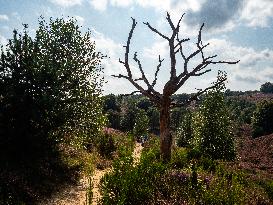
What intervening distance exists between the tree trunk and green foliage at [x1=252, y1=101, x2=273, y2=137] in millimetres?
67566

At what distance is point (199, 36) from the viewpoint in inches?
589

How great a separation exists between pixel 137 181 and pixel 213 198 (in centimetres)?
179

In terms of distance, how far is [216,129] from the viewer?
35.2 m

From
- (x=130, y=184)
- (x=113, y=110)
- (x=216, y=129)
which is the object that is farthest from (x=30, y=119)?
(x=113, y=110)

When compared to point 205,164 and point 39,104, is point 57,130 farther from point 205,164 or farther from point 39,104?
point 205,164

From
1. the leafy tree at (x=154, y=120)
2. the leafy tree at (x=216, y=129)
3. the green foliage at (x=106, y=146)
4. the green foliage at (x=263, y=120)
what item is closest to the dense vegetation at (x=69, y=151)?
the green foliage at (x=106, y=146)

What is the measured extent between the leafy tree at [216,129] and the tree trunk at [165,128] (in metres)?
20.5

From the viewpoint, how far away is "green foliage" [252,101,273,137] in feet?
256

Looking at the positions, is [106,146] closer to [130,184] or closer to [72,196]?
[72,196]

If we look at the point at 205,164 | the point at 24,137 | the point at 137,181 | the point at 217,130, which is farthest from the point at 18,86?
the point at 217,130

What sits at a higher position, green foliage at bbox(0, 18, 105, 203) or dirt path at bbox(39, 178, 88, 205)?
green foliage at bbox(0, 18, 105, 203)

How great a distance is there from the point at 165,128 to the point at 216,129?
21607 mm

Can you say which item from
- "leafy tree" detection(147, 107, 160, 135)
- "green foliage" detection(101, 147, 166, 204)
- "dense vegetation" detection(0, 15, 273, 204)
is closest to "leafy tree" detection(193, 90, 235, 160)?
"dense vegetation" detection(0, 15, 273, 204)

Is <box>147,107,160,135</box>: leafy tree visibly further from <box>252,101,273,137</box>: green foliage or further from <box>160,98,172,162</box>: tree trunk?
<box>160,98,172,162</box>: tree trunk
